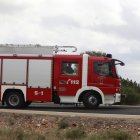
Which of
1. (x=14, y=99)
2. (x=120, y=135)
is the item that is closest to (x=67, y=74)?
(x=14, y=99)

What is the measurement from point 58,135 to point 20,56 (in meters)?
8.74

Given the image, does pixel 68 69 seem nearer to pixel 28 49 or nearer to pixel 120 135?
pixel 28 49

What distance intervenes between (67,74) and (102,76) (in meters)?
1.65

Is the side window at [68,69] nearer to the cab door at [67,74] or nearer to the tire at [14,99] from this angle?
the cab door at [67,74]

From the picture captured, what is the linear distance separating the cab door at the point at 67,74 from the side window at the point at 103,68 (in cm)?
86

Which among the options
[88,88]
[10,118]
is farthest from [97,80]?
[10,118]

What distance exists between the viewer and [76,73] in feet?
88.9

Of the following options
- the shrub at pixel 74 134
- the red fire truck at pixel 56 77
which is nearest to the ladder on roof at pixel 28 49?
the red fire truck at pixel 56 77

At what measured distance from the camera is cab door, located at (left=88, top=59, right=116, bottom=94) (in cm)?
2719

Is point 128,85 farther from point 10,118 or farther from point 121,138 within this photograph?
point 121,138

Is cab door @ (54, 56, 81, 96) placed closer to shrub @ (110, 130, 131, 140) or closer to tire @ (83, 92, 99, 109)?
tire @ (83, 92, 99, 109)

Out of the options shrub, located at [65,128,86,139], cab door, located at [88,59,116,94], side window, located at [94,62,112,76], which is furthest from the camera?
side window, located at [94,62,112,76]

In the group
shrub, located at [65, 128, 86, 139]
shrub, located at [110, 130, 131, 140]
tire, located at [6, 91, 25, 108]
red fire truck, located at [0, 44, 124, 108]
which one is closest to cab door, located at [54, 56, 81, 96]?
red fire truck, located at [0, 44, 124, 108]

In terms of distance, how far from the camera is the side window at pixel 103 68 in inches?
1075
